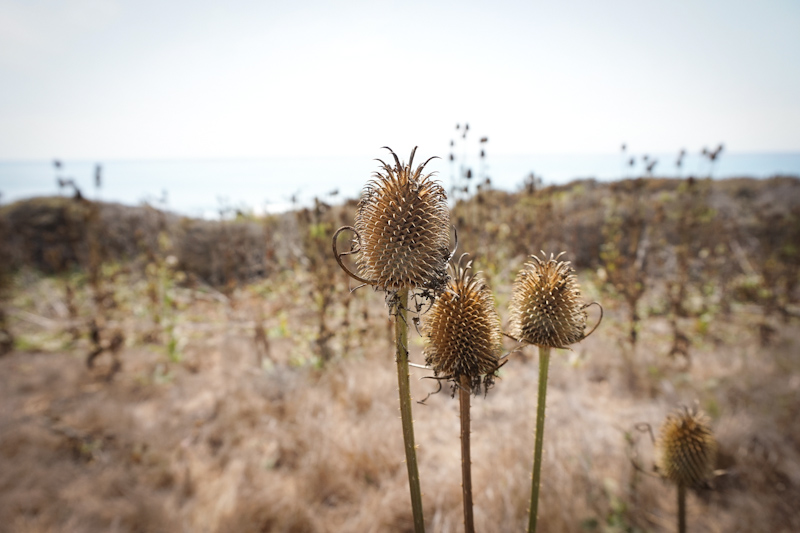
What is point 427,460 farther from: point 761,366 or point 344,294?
point 761,366

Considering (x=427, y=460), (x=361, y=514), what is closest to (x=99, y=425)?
(x=361, y=514)

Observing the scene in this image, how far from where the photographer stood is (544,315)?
149cm

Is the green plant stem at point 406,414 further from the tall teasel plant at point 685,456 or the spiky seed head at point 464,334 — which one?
the tall teasel plant at point 685,456

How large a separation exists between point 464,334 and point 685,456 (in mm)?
1542

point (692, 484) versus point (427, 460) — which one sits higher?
point (692, 484)

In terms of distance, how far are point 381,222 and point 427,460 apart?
2.69 metres

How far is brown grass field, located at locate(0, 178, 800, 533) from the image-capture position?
2.79 meters

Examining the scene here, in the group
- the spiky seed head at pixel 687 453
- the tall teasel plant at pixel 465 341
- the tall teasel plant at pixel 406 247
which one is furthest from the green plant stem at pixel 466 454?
the spiky seed head at pixel 687 453

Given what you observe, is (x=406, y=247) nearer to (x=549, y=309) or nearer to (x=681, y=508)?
(x=549, y=309)

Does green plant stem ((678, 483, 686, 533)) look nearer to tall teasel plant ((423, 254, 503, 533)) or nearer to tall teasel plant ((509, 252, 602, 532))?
tall teasel plant ((509, 252, 602, 532))

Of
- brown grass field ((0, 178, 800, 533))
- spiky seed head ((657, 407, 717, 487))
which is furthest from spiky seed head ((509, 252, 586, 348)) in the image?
spiky seed head ((657, 407, 717, 487))

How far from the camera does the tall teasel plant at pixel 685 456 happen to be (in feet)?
6.42

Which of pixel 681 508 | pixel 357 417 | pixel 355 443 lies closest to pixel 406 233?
pixel 681 508

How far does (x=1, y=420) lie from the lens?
369cm
